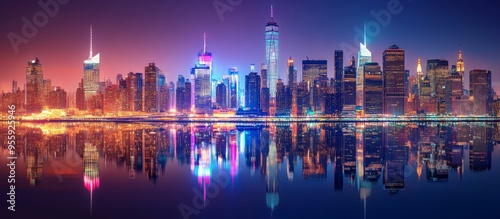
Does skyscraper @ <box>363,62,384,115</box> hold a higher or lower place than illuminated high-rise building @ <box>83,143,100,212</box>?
higher

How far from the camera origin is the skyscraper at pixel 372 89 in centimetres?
13512

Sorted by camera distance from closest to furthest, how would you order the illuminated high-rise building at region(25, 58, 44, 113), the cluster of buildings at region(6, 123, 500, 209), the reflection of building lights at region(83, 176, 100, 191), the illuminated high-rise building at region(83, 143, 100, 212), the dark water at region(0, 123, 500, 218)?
the dark water at region(0, 123, 500, 218) < the reflection of building lights at region(83, 176, 100, 191) < the illuminated high-rise building at region(83, 143, 100, 212) < the cluster of buildings at region(6, 123, 500, 209) < the illuminated high-rise building at region(25, 58, 44, 113)

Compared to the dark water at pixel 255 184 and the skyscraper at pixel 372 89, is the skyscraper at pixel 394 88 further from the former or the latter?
the dark water at pixel 255 184

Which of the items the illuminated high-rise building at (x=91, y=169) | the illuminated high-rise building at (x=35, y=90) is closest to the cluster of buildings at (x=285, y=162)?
the illuminated high-rise building at (x=91, y=169)

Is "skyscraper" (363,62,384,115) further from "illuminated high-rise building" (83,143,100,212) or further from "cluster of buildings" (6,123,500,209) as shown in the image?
"illuminated high-rise building" (83,143,100,212)

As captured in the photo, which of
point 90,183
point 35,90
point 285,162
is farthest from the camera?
point 35,90

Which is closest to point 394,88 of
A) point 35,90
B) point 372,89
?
point 372,89

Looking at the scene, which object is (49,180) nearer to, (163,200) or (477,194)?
(163,200)

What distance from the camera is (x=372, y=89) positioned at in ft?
452

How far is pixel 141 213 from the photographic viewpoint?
13.1 meters

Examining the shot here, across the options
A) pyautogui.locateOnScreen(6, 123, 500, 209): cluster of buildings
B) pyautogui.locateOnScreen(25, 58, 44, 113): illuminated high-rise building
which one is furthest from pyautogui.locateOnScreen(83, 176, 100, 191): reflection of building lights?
pyautogui.locateOnScreen(25, 58, 44, 113): illuminated high-rise building

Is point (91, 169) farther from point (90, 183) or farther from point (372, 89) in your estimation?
point (372, 89)

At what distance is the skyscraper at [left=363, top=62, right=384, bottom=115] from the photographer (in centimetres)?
13512

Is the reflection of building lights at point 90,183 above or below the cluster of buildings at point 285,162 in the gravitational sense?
below
